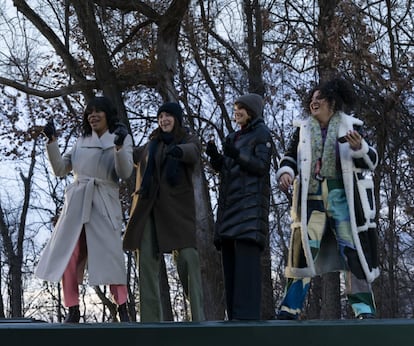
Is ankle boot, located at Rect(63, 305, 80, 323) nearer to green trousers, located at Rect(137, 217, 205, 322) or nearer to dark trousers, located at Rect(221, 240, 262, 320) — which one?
green trousers, located at Rect(137, 217, 205, 322)

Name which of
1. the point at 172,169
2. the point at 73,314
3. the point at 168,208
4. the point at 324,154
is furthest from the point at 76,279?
the point at 324,154

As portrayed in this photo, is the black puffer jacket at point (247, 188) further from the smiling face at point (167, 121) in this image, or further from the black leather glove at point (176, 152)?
the smiling face at point (167, 121)

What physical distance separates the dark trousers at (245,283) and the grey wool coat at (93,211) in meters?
0.91

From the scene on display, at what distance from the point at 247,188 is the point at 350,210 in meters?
0.73

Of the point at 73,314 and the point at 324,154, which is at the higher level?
the point at 324,154

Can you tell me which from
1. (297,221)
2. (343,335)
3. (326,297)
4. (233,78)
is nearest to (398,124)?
(326,297)

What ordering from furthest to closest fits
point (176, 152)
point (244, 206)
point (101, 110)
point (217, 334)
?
1. point (101, 110)
2. point (176, 152)
3. point (244, 206)
4. point (217, 334)

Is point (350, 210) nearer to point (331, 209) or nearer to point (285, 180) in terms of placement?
point (331, 209)

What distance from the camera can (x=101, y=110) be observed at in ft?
20.8

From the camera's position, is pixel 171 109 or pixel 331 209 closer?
pixel 331 209

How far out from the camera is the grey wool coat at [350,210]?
19.0 feet

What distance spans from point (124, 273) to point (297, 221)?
135cm

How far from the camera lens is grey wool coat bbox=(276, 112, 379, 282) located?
19.0 ft

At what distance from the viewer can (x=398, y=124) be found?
15453mm
